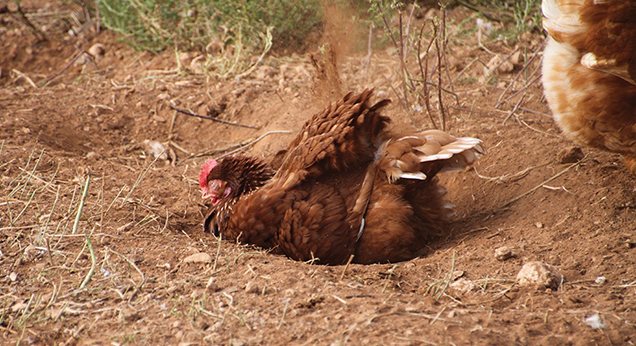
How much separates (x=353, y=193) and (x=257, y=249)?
2.38 feet

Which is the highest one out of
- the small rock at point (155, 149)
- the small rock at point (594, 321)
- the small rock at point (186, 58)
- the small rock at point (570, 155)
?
the small rock at point (186, 58)

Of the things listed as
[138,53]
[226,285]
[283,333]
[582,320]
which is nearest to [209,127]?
[138,53]

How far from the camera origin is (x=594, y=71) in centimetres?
272

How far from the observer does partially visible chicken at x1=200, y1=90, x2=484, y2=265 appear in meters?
2.88

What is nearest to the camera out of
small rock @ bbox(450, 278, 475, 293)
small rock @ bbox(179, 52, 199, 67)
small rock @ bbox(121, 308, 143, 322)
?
small rock @ bbox(121, 308, 143, 322)

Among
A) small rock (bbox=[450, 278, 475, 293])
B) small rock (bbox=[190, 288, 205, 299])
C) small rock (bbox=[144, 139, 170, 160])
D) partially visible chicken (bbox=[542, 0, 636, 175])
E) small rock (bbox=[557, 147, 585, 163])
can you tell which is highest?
partially visible chicken (bbox=[542, 0, 636, 175])

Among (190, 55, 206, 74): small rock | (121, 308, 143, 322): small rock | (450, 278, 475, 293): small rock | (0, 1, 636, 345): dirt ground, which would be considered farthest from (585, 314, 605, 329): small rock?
(190, 55, 206, 74): small rock

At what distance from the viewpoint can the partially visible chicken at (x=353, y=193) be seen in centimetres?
288

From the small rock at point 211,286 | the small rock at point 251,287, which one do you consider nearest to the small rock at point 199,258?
the small rock at point 211,286

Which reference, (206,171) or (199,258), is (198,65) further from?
(199,258)

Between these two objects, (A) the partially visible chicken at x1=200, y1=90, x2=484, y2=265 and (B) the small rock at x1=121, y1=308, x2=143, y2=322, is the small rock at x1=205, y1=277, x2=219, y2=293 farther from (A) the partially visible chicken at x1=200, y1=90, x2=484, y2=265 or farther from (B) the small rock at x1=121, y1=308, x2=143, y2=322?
(A) the partially visible chicken at x1=200, y1=90, x2=484, y2=265

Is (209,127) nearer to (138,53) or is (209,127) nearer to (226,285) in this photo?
(138,53)

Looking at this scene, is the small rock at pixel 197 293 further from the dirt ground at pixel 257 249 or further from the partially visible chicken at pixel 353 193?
the partially visible chicken at pixel 353 193

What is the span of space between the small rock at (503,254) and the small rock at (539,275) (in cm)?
22
